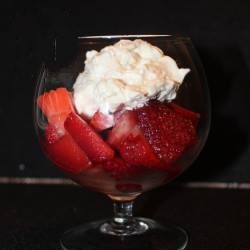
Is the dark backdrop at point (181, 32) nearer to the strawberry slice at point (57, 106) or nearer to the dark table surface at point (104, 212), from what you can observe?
the dark table surface at point (104, 212)

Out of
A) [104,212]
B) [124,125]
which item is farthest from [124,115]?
[104,212]

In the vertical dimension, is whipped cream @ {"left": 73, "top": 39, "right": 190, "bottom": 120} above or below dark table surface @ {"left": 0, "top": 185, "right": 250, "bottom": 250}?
above

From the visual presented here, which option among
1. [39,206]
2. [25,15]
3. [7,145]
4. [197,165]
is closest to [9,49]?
[25,15]

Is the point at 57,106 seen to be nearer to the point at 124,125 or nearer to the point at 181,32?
the point at 124,125

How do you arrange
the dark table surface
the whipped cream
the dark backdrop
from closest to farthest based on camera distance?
the whipped cream, the dark table surface, the dark backdrop

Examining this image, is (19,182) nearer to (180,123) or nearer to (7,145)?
(7,145)

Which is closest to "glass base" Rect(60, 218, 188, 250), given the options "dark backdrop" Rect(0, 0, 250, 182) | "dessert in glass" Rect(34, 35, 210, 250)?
"dessert in glass" Rect(34, 35, 210, 250)

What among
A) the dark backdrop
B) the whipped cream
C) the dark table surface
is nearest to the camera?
the whipped cream

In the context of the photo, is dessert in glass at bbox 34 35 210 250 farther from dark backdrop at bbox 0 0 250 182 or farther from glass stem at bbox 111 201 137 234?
dark backdrop at bbox 0 0 250 182
